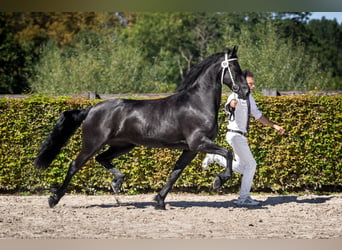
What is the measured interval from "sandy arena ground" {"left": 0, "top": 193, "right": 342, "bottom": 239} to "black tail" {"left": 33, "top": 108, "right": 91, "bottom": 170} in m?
0.74

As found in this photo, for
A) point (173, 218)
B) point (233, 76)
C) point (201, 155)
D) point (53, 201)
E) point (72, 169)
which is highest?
point (233, 76)

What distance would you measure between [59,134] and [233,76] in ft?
9.00

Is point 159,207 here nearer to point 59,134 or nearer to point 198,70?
point 59,134

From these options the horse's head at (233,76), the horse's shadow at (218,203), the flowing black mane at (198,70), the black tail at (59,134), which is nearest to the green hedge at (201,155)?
the horse's shadow at (218,203)

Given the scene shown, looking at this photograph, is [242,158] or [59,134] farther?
[59,134]

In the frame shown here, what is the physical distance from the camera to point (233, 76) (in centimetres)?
704

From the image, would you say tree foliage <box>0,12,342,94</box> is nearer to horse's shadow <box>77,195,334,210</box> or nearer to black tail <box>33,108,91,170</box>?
horse's shadow <box>77,195,334,210</box>

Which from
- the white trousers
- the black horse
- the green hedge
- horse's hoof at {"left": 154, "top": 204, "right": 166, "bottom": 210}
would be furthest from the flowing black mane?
the green hedge

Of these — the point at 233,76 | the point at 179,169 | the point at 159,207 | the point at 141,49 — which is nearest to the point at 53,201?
the point at 159,207

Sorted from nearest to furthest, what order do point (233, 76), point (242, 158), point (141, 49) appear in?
1. point (233, 76)
2. point (242, 158)
3. point (141, 49)

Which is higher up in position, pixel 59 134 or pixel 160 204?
pixel 59 134

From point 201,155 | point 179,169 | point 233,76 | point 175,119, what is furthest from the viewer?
point 201,155

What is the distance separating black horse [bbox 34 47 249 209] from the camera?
7.01 metres

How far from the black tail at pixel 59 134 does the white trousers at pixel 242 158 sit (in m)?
2.07
